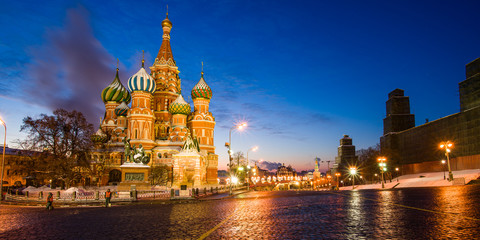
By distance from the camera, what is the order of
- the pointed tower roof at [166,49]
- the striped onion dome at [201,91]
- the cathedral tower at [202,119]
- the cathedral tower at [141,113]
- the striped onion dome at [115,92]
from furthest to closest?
1. the pointed tower roof at [166,49]
2. the striped onion dome at [115,92]
3. the striped onion dome at [201,91]
4. the cathedral tower at [202,119]
5. the cathedral tower at [141,113]

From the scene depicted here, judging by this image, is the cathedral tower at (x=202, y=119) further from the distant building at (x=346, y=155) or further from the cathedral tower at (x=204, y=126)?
the distant building at (x=346, y=155)

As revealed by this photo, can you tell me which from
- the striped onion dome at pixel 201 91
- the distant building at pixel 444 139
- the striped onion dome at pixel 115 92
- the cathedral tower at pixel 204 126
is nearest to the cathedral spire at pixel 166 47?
the cathedral tower at pixel 204 126

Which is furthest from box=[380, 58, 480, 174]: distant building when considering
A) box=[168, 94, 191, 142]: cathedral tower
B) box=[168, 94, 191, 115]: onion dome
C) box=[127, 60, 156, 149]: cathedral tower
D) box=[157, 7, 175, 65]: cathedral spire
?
box=[157, 7, 175, 65]: cathedral spire

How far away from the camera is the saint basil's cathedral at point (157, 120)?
59594 mm

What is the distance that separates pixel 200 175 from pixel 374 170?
4400 centimetres

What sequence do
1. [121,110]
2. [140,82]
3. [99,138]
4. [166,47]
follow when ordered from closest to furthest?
[140,82], [99,138], [121,110], [166,47]

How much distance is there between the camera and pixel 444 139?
5575cm

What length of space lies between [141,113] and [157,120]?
8979 millimetres

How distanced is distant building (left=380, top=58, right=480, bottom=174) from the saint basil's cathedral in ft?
122

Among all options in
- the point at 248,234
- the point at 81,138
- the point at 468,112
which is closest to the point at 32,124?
the point at 81,138

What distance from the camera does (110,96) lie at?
67438mm

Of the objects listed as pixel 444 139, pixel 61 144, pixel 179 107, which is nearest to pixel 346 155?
pixel 444 139

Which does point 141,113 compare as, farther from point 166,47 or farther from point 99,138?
point 166,47

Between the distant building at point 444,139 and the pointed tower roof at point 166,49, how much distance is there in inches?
1935
